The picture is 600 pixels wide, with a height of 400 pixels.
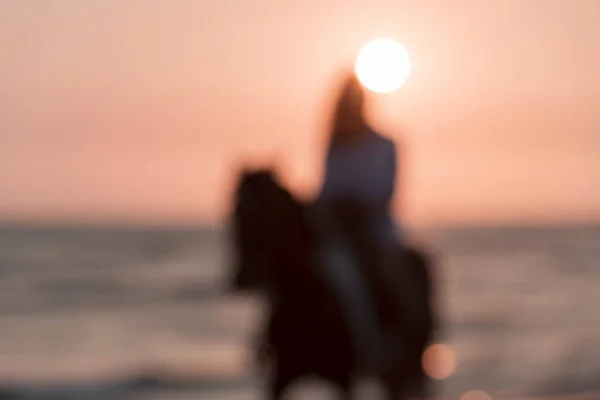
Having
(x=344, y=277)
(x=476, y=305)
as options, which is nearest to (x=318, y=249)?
(x=344, y=277)

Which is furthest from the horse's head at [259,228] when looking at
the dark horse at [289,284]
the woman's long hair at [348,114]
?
the woman's long hair at [348,114]

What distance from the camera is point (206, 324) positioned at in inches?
742

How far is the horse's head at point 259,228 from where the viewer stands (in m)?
5.86

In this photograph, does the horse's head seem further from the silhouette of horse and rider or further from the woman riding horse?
the woman riding horse

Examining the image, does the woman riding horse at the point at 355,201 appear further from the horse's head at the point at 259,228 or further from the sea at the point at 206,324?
the sea at the point at 206,324

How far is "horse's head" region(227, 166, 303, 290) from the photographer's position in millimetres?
5855

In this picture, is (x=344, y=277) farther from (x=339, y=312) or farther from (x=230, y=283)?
(x=230, y=283)

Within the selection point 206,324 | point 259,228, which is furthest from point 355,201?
point 206,324

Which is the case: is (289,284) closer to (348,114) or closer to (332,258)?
(332,258)

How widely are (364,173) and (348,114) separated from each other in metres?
0.36

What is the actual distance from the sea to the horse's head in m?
0.20

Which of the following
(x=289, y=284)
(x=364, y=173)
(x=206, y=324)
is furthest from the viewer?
(x=206, y=324)

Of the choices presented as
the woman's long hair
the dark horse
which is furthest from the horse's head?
the woman's long hair

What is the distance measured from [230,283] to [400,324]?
1.18m
